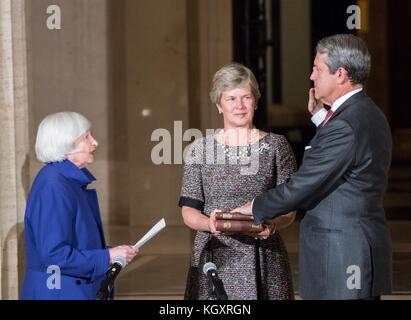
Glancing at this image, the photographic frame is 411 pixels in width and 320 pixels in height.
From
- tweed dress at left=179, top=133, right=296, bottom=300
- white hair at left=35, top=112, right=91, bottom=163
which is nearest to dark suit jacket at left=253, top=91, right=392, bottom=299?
tweed dress at left=179, top=133, right=296, bottom=300

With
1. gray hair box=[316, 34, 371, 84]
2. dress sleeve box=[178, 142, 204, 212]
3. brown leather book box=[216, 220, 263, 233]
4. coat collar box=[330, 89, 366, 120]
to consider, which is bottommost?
brown leather book box=[216, 220, 263, 233]

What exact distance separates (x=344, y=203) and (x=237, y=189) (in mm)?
590

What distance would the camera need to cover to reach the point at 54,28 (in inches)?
290

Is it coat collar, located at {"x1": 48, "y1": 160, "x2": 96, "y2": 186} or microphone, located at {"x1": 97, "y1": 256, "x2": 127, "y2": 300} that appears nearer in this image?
microphone, located at {"x1": 97, "y1": 256, "x2": 127, "y2": 300}

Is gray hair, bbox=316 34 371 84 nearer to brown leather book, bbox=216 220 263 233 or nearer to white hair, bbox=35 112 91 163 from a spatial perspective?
brown leather book, bbox=216 220 263 233

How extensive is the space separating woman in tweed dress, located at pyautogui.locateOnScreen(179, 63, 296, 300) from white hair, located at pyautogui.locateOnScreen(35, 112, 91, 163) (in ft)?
1.97

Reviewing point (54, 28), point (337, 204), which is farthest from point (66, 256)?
point (54, 28)

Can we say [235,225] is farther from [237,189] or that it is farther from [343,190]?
[343,190]

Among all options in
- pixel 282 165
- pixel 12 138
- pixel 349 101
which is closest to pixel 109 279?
pixel 282 165

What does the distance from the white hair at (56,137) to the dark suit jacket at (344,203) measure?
2.56ft

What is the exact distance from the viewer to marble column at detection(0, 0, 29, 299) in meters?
6.34

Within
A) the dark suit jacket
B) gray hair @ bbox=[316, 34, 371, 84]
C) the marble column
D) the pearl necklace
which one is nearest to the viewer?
Answer: the dark suit jacket

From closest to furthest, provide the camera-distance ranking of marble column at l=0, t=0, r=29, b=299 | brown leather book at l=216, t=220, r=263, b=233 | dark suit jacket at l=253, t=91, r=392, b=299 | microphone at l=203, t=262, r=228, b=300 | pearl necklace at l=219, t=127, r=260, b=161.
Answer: microphone at l=203, t=262, r=228, b=300, dark suit jacket at l=253, t=91, r=392, b=299, brown leather book at l=216, t=220, r=263, b=233, pearl necklace at l=219, t=127, r=260, b=161, marble column at l=0, t=0, r=29, b=299
